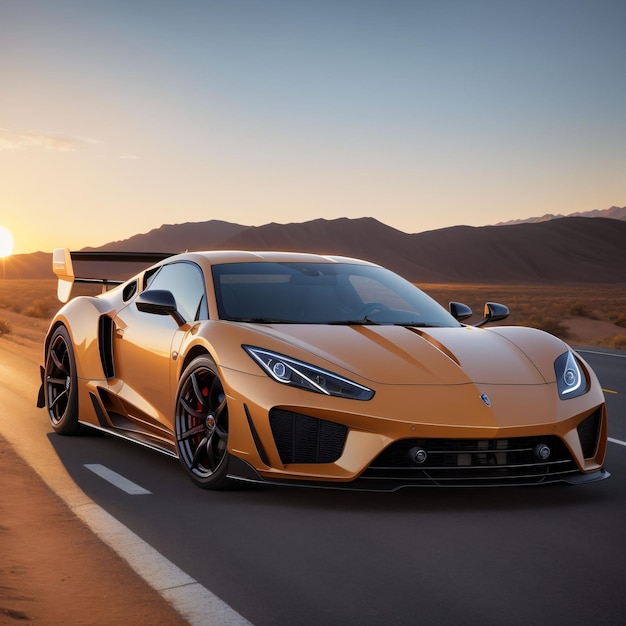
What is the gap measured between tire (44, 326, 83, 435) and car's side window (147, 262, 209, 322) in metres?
1.03

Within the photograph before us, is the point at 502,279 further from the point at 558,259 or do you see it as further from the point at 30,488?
the point at 30,488

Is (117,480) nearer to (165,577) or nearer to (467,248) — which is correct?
(165,577)

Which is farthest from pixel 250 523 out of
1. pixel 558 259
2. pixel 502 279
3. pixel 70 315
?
pixel 558 259

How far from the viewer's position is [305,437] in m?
5.39

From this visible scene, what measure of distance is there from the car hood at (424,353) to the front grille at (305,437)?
34 centimetres

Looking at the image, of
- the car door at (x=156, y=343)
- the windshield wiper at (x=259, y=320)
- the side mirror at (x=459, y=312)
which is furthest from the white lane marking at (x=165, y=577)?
the side mirror at (x=459, y=312)

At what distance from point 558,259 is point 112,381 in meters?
182

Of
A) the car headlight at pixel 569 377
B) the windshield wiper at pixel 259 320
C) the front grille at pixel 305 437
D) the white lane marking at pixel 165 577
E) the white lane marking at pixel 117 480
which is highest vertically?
the windshield wiper at pixel 259 320

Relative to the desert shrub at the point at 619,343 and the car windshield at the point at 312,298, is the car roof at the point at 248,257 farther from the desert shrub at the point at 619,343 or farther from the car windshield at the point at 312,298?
the desert shrub at the point at 619,343

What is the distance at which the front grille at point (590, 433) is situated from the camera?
5.78 m

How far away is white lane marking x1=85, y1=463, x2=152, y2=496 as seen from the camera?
5954 millimetres

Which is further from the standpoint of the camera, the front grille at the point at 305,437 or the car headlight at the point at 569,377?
the car headlight at the point at 569,377

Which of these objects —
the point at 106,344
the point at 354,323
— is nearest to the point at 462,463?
the point at 354,323

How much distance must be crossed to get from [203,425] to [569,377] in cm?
223
